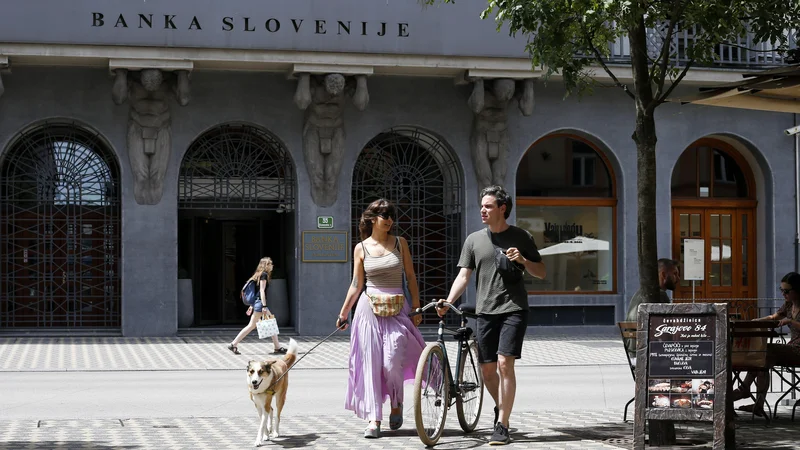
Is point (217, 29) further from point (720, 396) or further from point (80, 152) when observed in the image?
point (720, 396)

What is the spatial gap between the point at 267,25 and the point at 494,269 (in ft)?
38.9

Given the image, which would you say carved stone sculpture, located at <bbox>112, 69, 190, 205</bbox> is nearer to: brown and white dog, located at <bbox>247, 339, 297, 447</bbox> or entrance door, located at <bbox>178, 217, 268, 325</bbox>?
entrance door, located at <bbox>178, 217, 268, 325</bbox>

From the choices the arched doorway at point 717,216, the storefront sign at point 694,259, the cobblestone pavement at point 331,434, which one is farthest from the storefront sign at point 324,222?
the cobblestone pavement at point 331,434

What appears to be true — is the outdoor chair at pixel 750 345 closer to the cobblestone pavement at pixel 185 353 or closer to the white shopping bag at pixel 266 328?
the cobblestone pavement at pixel 185 353

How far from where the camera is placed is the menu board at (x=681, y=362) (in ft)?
24.2

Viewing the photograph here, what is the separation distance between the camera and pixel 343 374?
14.8 meters

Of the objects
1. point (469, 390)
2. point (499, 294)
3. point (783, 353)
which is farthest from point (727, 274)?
point (499, 294)

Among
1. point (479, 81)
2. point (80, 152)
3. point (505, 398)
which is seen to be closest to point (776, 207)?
point (479, 81)

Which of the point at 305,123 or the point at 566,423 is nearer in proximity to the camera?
the point at 566,423

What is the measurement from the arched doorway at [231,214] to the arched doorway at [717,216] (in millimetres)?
7778

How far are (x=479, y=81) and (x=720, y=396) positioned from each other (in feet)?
44.5

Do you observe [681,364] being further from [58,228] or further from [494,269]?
[58,228]

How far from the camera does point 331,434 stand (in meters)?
8.91

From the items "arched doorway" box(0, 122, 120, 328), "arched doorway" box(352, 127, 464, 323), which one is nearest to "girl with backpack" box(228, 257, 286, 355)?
"arched doorway" box(352, 127, 464, 323)
